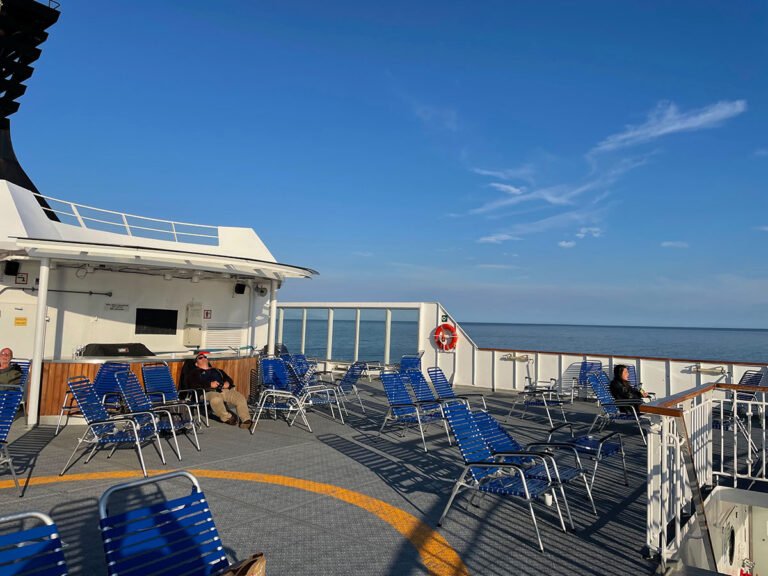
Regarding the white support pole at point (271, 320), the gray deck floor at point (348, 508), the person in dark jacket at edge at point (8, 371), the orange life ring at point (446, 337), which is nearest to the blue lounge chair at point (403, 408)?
the gray deck floor at point (348, 508)

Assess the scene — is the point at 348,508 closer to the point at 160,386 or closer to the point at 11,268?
the point at 160,386

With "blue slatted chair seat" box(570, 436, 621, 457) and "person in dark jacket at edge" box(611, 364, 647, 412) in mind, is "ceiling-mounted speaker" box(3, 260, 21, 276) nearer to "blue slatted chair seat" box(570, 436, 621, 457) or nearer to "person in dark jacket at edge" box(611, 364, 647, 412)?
"blue slatted chair seat" box(570, 436, 621, 457)

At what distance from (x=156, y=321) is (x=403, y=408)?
5.81 metres

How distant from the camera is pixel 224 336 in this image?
38.0ft

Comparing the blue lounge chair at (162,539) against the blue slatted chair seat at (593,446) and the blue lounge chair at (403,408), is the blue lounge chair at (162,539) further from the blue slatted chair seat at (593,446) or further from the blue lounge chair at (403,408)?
the blue lounge chair at (403,408)

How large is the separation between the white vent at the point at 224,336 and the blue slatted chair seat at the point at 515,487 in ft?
27.4

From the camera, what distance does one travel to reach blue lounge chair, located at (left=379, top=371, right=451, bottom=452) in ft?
23.9

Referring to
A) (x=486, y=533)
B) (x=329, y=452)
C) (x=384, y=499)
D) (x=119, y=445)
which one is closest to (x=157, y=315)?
(x=119, y=445)

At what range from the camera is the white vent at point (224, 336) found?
445 inches

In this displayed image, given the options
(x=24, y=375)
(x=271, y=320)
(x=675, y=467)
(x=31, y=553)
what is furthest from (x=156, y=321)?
(x=675, y=467)

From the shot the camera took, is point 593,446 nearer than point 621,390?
Yes

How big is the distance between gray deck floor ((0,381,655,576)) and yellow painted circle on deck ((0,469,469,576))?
0.06 meters

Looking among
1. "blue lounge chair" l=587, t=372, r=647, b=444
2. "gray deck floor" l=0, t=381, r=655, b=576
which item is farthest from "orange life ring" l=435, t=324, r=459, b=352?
"gray deck floor" l=0, t=381, r=655, b=576

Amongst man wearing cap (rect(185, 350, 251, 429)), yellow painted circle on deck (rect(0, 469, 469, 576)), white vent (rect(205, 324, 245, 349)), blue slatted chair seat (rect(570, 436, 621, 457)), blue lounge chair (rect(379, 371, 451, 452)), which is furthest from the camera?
white vent (rect(205, 324, 245, 349))
